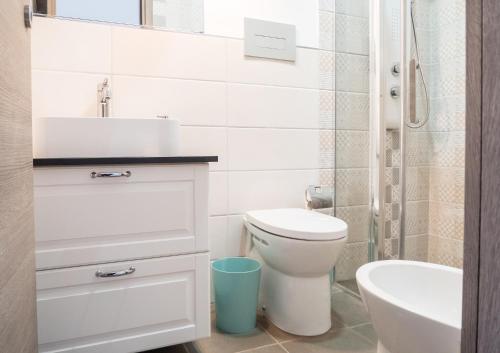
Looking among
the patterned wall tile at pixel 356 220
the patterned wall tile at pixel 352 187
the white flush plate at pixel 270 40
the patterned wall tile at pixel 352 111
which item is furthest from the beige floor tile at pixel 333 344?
the white flush plate at pixel 270 40

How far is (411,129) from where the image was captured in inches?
65.7

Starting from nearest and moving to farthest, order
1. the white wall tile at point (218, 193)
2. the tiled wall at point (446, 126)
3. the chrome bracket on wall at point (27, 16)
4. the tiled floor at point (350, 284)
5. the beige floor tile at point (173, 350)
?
the chrome bracket on wall at point (27, 16)
the beige floor tile at point (173, 350)
the tiled wall at point (446, 126)
the white wall tile at point (218, 193)
the tiled floor at point (350, 284)

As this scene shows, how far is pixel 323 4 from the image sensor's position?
206 cm

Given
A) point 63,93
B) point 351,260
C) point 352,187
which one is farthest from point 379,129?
point 63,93

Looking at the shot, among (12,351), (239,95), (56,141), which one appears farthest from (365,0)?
(12,351)

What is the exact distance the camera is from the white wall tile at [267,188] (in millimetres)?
1899

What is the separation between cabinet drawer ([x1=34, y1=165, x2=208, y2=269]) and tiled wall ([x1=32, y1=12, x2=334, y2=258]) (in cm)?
56

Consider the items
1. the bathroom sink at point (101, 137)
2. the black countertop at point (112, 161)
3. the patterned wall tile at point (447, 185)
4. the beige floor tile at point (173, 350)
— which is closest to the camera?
the black countertop at point (112, 161)

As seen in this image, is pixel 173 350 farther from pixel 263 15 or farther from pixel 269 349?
pixel 263 15

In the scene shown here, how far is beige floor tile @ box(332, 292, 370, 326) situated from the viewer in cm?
171

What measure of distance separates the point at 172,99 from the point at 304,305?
1092 mm

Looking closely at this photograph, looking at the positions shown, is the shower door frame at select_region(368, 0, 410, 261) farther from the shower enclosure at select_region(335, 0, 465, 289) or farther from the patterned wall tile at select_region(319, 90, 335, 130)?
the patterned wall tile at select_region(319, 90, 335, 130)

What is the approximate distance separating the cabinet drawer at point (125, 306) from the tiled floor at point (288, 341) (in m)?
0.22

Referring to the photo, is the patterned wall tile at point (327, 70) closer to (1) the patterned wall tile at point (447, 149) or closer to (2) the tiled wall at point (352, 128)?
(2) the tiled wall at point (352, 128)
